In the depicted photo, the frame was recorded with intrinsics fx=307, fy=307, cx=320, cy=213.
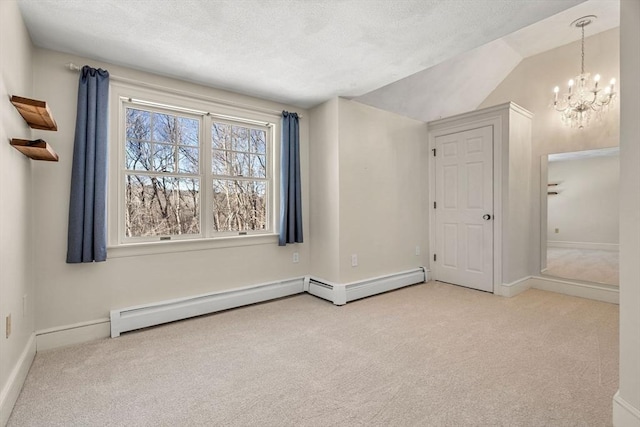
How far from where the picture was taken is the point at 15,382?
68.5 inches

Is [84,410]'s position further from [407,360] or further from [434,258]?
[434,258]

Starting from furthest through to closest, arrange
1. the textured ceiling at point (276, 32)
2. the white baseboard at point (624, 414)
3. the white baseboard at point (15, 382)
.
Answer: the textured ceiling at point (276, 32) < the white baseboard at point (15, 382) < the white baseboard at point (624, 414)

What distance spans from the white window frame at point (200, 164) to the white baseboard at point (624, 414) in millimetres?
3001

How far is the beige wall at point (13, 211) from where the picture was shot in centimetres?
162

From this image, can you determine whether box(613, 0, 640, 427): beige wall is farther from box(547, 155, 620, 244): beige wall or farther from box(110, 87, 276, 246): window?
box(110, 87, 276, 246): window

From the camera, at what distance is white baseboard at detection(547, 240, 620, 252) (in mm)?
3531

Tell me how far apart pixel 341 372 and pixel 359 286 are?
65.9 inches

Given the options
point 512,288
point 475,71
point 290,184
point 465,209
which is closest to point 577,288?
point 512,288

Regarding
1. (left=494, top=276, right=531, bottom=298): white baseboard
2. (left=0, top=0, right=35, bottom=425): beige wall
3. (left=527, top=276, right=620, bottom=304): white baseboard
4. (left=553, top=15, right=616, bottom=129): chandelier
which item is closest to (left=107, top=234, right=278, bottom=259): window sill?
(left=0, top=0, right=35, bottom=425): beige wall

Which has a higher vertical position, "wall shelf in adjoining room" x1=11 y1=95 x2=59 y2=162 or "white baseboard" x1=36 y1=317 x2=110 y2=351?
"wall shelf in adjoining room" x1=11 y1=95 x2=59 y2=162

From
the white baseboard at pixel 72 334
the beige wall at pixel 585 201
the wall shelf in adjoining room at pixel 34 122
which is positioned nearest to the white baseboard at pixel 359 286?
the beige wall at pixel 585 201

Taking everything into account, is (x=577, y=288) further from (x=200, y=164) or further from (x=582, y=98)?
(x=200, y=164)

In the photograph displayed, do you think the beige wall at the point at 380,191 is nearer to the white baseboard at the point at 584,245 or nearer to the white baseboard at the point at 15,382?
the white baseboard at the point at 584,245

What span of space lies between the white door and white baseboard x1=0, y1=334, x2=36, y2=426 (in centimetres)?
435
